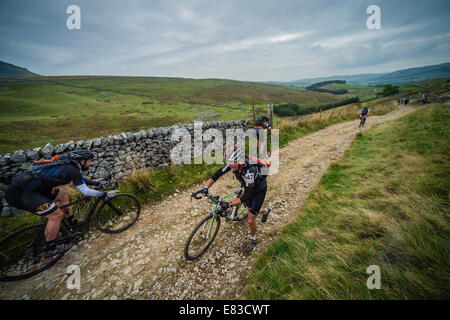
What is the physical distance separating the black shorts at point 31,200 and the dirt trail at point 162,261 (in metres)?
1.46

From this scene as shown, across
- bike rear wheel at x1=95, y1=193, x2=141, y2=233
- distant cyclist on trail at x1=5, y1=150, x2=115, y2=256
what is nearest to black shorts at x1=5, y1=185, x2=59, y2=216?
distant cyclist on trail at x1=5, y1=150, x2=115, y2=256

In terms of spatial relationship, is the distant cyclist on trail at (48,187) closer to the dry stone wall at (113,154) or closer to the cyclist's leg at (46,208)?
the cyclist's leg at (46,208)

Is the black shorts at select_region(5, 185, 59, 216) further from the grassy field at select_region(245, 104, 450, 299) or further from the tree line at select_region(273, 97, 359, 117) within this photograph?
the tree line at select_region(273, 97, 359, 117)

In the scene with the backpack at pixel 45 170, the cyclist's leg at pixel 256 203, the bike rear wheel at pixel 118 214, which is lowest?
the bike rear wheel at pixel 118 214

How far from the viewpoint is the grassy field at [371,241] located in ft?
7.88

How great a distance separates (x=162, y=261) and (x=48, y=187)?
332cm

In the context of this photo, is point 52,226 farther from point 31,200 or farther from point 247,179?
point 247,179

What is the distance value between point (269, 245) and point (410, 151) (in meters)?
6.97

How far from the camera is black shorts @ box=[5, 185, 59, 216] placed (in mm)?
3479

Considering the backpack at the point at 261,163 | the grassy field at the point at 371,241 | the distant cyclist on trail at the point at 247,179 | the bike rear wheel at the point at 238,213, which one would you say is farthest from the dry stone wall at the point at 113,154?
the grassy field at the point at 371,241

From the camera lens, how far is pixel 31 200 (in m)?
3.61

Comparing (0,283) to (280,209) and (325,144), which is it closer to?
(280,209)

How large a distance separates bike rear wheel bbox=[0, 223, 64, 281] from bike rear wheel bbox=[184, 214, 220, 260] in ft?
11.1
